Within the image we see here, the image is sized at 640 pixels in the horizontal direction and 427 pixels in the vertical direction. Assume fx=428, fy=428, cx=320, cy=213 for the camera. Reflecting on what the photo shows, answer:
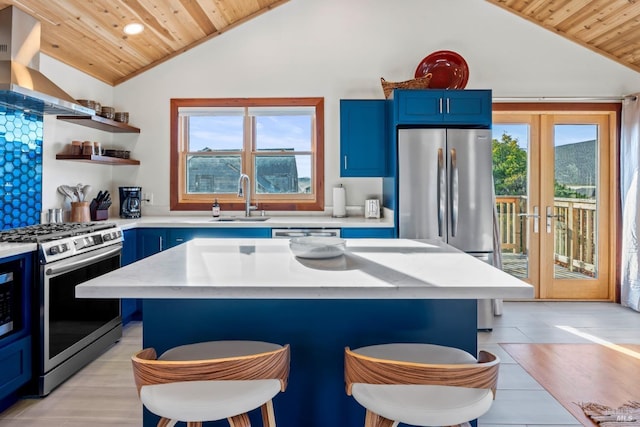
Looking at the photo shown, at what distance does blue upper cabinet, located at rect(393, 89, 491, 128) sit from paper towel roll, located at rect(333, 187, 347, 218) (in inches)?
37.2

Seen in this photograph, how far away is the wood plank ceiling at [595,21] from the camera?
12.2 feet

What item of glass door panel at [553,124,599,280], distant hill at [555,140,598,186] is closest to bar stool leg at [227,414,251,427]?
glass door panel at [553,124,599,280]

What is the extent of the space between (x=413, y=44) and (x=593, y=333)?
10.4 feet

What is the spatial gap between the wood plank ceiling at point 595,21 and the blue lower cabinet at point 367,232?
265cm

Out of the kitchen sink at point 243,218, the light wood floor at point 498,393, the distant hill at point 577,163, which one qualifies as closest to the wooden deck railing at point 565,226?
the distant hill at point 577,163

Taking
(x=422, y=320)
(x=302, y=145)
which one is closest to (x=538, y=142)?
(x=302, y=145)

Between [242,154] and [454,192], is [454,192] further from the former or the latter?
[242,154]

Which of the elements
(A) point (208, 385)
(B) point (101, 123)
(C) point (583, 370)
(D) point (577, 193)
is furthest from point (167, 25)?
(D) point (577, 193)

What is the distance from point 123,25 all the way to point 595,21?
4233mm

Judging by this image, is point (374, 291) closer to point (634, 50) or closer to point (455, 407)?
point (455, 407)

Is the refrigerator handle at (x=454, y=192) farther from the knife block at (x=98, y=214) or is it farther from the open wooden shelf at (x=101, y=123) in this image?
the knife block at (x=98, y=214)

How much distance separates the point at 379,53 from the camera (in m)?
4.44

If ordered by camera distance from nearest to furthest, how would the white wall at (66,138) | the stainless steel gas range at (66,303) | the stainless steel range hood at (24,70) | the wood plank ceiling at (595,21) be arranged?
the stainless steel gas range at (66,303), the stainless steel range hood at (24,70), the white wall at (66,138), the wood plank ceiling at (595,21)

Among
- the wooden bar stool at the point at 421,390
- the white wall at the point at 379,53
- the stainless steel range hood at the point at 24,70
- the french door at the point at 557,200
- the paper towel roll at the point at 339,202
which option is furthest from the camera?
the french door at the point at 557,200
